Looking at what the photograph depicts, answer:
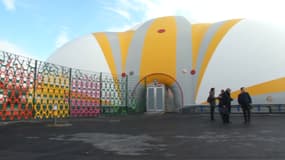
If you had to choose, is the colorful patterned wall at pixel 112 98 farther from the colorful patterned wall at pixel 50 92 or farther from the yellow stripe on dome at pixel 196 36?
the yellow stripe on dome at pixel 196 36

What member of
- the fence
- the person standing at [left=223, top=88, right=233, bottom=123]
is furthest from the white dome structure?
the person standing at [left=223, top=88, right=233, bottom=123]

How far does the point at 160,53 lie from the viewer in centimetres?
2800

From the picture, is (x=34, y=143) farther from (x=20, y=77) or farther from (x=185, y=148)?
(x=20, y=77)

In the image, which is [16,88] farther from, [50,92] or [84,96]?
[84,96]

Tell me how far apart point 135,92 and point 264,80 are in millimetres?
11884

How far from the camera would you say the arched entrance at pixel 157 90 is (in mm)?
27766

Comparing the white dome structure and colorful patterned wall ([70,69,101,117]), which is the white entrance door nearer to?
the white dome structure

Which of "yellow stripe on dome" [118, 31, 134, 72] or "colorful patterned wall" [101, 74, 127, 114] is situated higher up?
"yellow stripe on dome" [118, 31, 134, 72]

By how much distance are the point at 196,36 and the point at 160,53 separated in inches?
159

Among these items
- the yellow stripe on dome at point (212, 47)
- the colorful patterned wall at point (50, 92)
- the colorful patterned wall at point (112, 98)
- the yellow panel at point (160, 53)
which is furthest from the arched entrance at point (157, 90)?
the colorful patterned wall at point (50, 92)

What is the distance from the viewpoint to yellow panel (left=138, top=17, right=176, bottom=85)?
2769 cm

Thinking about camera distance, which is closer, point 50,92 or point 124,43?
point 50,92

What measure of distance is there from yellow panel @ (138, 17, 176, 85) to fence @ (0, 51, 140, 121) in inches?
168

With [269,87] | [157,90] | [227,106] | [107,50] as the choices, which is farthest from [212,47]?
[227,106]
